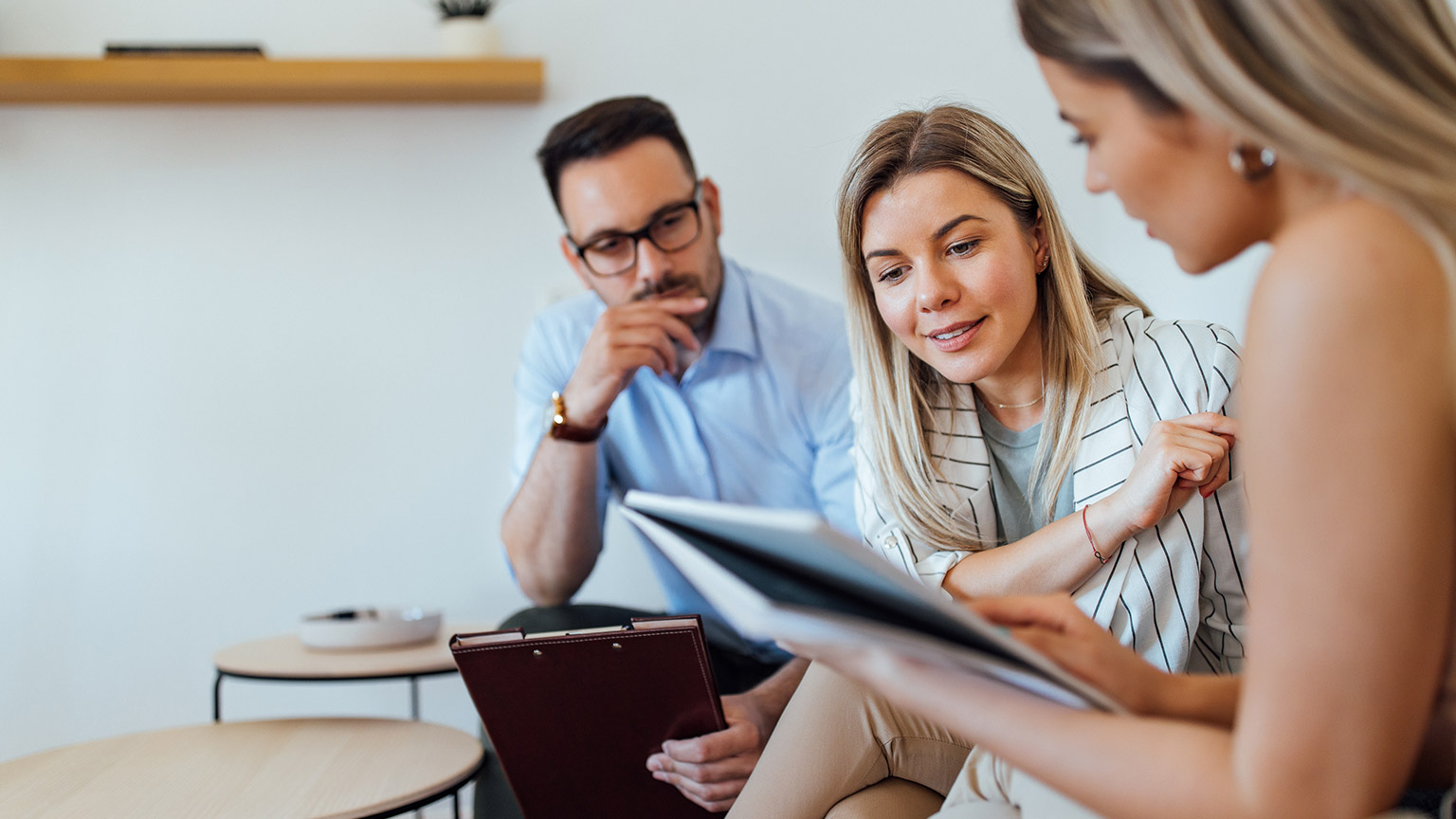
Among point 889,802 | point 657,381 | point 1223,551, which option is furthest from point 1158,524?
point 657,381

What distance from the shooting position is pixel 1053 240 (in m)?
1.32

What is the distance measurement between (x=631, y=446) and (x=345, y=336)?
0.85 m

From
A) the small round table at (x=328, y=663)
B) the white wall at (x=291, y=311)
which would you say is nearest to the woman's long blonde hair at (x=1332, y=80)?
the small round table at (x=328, y=663)

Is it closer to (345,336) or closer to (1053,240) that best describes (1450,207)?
(1053,240)

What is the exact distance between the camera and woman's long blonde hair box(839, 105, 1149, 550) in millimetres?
1290

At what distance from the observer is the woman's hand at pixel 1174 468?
1077 mm

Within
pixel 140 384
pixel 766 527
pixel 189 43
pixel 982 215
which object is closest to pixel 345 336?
pixel 140 384

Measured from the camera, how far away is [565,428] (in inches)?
70.9

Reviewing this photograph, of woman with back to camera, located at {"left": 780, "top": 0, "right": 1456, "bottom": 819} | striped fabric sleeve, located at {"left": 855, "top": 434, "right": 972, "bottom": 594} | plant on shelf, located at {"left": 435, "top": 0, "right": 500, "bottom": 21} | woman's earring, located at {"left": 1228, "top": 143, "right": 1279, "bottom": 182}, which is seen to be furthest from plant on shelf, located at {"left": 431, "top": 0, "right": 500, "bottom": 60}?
woman's earring, located at {"left": 1228, "top": 143, "right": 1279, "bottom": 182}

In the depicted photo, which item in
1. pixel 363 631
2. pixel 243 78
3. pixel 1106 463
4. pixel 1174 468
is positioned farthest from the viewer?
pixel 243 78

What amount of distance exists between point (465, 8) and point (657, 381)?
992 mm

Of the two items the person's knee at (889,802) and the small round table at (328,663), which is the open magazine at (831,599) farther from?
the small round table at (328,663)

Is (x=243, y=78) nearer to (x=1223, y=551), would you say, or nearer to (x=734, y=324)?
(x=734, y=324)

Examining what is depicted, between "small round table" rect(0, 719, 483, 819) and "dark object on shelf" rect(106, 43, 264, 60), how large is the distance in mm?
1380
